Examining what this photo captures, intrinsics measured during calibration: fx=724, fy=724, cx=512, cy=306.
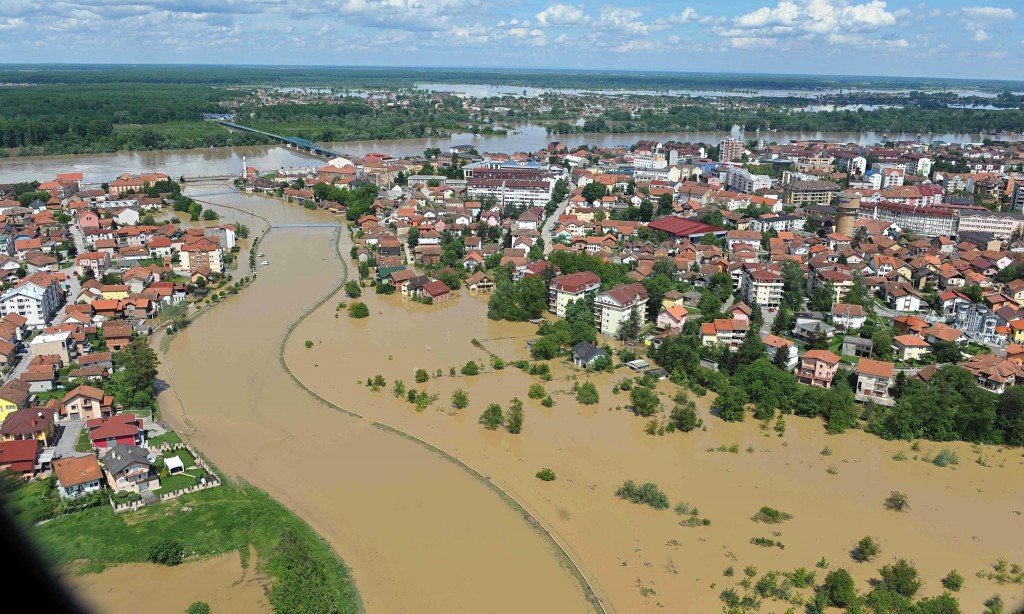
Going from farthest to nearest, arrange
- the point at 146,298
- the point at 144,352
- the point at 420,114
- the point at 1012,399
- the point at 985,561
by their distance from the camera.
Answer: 1. the point at 420,114
2. the point at 146,298
3. the point at 144,352
4. the point at 1012,399
5. the point at 985,561

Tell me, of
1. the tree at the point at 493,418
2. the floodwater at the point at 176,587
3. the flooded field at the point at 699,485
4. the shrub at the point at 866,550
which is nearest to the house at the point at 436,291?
the flooded field at the point at 699,485

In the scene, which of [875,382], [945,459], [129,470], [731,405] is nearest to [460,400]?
[731,405]

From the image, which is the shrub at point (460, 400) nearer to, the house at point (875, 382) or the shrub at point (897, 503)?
the shrub at point (897, 503)

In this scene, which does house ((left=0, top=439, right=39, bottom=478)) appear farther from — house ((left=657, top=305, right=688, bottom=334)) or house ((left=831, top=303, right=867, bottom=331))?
house ((left=831, top=303, right=867, bottom=331))

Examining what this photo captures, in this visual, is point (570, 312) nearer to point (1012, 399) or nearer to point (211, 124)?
point (1012, 399)

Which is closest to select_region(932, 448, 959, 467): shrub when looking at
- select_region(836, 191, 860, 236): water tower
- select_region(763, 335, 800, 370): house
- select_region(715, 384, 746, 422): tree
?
select_region(715, 384, 746, 422): tree

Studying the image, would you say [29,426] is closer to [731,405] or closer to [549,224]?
[731,405]

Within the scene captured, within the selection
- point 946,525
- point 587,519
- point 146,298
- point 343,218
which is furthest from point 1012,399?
point 343,218
